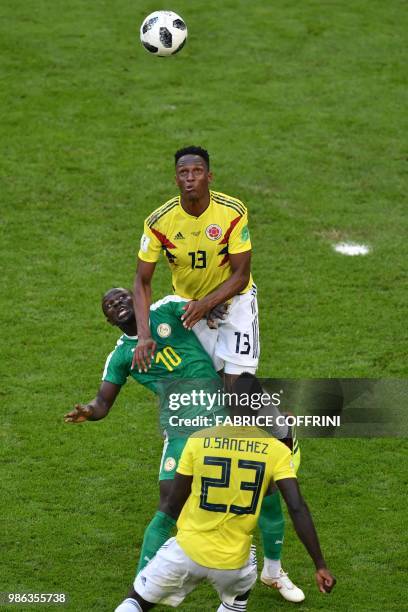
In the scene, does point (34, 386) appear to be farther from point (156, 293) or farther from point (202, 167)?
point (202, 167)

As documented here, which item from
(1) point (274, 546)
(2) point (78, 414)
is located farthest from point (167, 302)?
(1) point (274, 546)

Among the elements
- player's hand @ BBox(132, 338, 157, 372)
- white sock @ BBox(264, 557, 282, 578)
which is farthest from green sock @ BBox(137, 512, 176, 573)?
player's hand @ BBox(132, 338, 157, 372)

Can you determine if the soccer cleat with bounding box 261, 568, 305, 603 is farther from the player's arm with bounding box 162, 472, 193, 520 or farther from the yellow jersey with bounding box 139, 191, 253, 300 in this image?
the yellow jersey with bounding box 139, 191, 253, 300

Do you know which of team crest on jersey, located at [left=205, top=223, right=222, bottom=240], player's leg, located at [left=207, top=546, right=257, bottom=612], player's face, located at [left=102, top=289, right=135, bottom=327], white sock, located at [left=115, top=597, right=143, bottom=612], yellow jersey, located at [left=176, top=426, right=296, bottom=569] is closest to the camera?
yellow jersey, located at [left=176, top=426, right=296, bottom=569]

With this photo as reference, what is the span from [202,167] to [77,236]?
19.4 ft

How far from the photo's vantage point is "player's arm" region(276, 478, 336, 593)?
24.7ft

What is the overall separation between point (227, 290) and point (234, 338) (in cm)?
44

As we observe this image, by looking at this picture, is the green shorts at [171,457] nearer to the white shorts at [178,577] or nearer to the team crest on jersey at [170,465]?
the team crest on jersey at [170,465]

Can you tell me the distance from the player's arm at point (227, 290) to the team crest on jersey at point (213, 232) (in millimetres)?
188

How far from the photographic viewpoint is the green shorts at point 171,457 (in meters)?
8.77

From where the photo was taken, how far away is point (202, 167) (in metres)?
9.40

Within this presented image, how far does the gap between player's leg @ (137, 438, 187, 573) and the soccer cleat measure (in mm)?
1006

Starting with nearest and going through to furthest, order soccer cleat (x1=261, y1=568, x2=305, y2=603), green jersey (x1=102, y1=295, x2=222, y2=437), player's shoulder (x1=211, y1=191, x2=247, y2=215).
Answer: green jersey (x1=102, y1=295, x2=222, y2=437) < soccer cleat (x1=261, y1=568, x2=305, y2=603) < player's shoulder (x1=211, y1=191, x2=247, y2=215)

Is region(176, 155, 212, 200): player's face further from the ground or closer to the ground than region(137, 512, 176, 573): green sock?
further from the ground
